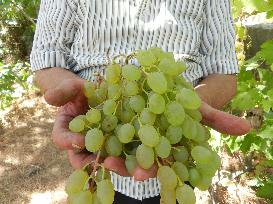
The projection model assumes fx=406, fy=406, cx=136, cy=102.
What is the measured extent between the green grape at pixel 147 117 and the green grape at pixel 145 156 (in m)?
0.05

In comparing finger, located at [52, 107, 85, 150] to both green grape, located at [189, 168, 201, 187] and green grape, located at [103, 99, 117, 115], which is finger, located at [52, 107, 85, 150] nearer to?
green grape, located at [103, 99, 117, 115]

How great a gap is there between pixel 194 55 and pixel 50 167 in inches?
99.7

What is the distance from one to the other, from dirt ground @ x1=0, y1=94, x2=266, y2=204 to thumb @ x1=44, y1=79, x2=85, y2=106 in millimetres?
1843

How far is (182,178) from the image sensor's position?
36.2 inches

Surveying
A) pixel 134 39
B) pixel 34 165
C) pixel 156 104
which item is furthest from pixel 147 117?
pixel 34 165

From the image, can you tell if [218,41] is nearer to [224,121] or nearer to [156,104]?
[224,121]

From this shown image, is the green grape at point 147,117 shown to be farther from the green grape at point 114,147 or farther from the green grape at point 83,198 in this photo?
the green grape at point 83,198

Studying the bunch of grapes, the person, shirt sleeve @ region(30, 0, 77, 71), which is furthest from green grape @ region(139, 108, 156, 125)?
shirt sleeve @ region(30, 0, 77, 71)

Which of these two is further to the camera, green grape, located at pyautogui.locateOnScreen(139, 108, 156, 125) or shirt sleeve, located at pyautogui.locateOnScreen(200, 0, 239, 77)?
shirt sleeve, located at pyautogui.locateOnScreen(200, 0, 239, 77)

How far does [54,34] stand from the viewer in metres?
1.36

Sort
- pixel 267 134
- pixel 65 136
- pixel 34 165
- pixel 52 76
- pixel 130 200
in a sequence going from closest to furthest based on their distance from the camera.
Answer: pixel 65 136
pixel 52 76
pixel 130 200
pixel 267 134
pixel 34 165

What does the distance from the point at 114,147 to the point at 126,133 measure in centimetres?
5

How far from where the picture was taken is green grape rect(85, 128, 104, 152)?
35.5 inches

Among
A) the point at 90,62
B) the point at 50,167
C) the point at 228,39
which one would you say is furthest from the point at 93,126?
the point at 50,167
